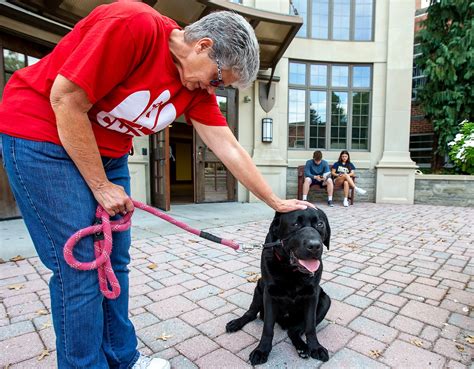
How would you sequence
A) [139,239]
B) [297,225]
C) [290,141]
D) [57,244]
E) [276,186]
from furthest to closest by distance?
1. [290,141]
2. [276,186]
3. [139,239]
4. [297,225]
5. [57,244]

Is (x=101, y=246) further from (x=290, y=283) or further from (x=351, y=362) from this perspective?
(x=351, y=362)

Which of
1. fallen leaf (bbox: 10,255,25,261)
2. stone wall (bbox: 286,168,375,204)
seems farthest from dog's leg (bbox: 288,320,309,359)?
stone wall (bbox: 286,168,375,204)

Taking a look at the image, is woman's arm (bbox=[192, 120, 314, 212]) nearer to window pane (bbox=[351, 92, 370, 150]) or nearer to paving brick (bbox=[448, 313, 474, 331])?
paving brick (bbox=[448, 313, 474, 331])

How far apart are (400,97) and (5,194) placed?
904 centimetres

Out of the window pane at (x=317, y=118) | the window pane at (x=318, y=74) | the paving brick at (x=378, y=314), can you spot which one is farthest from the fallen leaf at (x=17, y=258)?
the window pane at (x=318, y=74)

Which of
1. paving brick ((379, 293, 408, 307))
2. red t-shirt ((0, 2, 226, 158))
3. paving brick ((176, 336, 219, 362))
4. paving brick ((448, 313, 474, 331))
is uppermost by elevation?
red t-shirt ((0, 2, 226, 158))

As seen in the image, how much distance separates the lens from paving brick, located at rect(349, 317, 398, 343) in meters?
1.91

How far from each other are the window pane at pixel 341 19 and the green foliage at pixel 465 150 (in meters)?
4.46

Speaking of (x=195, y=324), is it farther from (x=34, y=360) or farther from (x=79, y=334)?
(x=79, y=334)

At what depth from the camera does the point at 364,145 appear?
29.4 feet

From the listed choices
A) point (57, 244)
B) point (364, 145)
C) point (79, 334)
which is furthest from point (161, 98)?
point (364, 145)

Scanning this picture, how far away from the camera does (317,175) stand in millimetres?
7680

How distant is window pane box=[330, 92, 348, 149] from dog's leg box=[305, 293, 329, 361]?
784cm

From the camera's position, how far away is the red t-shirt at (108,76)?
0.93 metres
